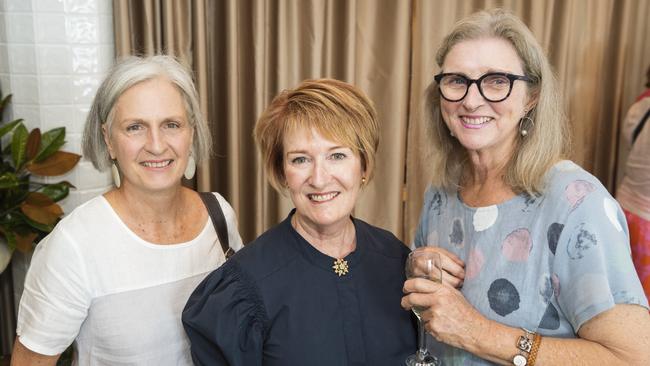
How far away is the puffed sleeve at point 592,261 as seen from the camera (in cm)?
131

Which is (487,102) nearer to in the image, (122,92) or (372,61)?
(122,92)

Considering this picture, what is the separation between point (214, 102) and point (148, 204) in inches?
58.3

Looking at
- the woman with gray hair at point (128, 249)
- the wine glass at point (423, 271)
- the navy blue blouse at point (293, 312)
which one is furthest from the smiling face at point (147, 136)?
the wine glass at point (423, 271)

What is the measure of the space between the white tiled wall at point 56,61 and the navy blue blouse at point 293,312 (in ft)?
5.05

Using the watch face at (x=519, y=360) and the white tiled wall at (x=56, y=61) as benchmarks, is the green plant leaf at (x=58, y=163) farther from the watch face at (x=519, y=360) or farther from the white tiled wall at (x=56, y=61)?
the watch face at (x=519, y=360)

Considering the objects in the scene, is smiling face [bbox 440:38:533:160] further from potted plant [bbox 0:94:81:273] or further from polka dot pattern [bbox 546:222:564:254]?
potted plant [bbox 0:94:81:273]

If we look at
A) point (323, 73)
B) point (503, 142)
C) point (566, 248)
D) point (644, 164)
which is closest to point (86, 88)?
point (323, 73)

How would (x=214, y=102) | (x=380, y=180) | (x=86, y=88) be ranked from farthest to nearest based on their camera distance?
(x=380, y=180)
(x=214, y=102)
(x=86, y=88)

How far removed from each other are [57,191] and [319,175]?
1797 millimetres

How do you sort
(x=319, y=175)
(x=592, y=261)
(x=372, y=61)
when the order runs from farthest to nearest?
1. (x=372, y=61)
2. (x=319, y=175)
3. (x=592, y=261)

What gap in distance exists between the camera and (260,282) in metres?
1.42

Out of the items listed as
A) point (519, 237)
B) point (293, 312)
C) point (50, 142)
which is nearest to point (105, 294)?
point (293, 312)

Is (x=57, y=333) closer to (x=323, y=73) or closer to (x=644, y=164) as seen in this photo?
(x=323, y=73)

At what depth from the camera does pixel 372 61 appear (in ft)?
10.8
